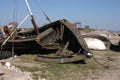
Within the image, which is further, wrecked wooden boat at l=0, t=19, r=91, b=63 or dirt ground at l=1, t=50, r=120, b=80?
wrecked wooden boat at l=0, t=19, r=91, b=63

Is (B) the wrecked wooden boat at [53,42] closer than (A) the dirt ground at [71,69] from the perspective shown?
No

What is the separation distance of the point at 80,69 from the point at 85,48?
236 cm

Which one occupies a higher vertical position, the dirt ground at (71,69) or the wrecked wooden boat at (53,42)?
the wrecked wooden boat at (53,42)

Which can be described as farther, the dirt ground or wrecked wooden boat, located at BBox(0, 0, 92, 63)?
wrecked wooden boat, located at BBox(0, 0, 92, 63)

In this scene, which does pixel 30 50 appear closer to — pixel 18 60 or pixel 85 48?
pixel 18 60

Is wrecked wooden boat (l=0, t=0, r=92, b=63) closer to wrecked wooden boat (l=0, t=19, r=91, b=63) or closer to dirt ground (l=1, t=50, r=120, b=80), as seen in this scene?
wrecked wooden boat (l=0, t=19, r=91, b=63)

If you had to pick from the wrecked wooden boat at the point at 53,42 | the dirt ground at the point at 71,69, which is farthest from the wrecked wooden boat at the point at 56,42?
the dirt ground at the point at 71,69

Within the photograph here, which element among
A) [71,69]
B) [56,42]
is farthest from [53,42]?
[71,69]

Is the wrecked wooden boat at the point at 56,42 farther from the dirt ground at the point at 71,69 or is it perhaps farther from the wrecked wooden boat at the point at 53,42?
the dirt ground at the point at 71,69

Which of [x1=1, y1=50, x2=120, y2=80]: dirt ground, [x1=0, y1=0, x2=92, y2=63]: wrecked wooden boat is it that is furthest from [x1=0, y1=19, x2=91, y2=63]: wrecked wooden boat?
[x1=1, y1=50, x2=120, y2=80]: dirt ground

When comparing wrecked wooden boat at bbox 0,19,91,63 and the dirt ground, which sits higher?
wrecked wooden boat at bbox 0,19,91,63

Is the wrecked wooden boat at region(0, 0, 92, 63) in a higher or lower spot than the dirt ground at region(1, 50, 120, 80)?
higher

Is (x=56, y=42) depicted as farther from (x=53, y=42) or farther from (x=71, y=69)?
(x=71, y=69)

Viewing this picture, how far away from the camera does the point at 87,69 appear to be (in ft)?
42.6
